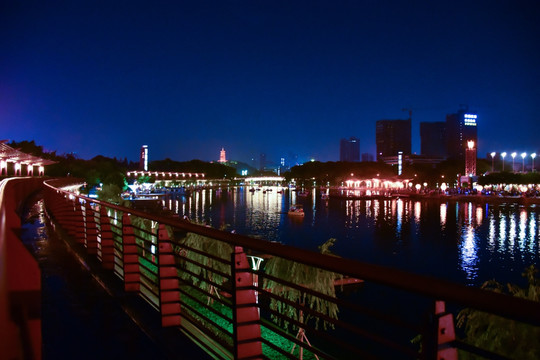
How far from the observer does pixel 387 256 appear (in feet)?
118

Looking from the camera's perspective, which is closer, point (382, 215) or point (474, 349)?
point (474, 349)

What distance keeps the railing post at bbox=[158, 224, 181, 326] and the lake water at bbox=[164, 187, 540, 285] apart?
28.9m

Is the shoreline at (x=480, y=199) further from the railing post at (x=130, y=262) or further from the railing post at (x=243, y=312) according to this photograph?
the railing post at (x=243, y=312)

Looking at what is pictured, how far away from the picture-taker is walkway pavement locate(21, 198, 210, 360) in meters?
3.14

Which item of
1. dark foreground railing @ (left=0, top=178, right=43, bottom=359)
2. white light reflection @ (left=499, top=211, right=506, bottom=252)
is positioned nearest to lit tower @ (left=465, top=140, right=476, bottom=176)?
white light reflection @ (left=499, top=211, right=506, bottom=252)

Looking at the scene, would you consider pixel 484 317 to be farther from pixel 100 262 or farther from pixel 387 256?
pixel 387 256

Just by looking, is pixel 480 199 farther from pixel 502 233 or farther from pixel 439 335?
pixel 439 335

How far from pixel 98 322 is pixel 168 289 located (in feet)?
2.61

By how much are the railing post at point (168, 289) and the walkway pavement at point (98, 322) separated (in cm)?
10

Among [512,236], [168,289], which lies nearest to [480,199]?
[512,236]

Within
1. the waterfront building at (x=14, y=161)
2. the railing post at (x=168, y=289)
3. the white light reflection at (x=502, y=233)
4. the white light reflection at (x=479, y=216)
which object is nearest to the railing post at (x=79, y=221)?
the railing post at (x=168, y=289)

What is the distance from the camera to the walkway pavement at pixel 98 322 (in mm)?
3143

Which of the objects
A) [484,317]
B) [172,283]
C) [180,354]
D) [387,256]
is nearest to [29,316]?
[180,354]

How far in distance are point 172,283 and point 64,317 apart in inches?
44.8
